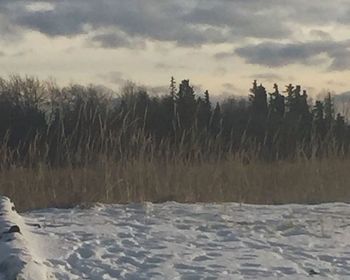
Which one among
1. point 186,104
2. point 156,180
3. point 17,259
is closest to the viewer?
point 17,259

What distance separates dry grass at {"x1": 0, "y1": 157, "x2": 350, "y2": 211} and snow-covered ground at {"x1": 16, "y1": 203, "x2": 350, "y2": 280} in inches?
43.4

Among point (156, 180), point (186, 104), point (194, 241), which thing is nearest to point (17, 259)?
point (194, 241)

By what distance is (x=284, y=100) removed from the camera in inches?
1298

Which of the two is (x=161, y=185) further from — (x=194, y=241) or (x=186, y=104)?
(x=186, y=104)

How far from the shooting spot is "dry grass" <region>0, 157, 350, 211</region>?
35.1 feet

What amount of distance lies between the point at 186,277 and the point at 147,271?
0.31m

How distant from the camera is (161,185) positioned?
11086 millimetres

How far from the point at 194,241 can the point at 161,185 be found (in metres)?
3.93

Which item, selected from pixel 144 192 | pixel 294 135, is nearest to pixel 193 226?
pixel 144 192

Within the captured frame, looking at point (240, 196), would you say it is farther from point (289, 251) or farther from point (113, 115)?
point (289, 251)

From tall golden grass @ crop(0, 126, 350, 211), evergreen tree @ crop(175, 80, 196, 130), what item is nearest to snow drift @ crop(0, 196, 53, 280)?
tall golden grass @ crop(0, 126, 350, 211)

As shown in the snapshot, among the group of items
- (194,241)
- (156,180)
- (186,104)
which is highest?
(186,104)

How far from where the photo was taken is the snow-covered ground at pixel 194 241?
19.4 feet

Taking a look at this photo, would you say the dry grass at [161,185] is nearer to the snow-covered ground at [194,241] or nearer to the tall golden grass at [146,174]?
the tall golden grass at [146,174]
